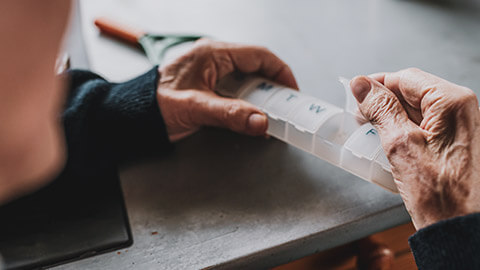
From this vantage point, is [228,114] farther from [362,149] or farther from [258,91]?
[362,149]

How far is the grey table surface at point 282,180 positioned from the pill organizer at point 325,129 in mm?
33

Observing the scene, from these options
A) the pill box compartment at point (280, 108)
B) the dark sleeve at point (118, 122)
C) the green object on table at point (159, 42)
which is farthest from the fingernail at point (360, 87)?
the green object on table at point (159, 42)

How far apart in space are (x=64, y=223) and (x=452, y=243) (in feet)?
1.44

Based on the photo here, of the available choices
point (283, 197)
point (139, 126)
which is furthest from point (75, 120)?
point (283, 197)

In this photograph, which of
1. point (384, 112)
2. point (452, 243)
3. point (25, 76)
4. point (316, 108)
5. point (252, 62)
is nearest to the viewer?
point (25, 76)

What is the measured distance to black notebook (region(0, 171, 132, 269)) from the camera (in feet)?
1.72

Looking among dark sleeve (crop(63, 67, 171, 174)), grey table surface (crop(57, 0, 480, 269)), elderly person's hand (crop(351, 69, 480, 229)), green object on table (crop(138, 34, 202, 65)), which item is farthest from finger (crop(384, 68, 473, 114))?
green object on table (crop(138, 34, 202, 65))

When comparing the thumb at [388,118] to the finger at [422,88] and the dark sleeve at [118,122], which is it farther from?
the dark sleeve at [118,122]

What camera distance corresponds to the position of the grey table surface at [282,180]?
53 centimetres

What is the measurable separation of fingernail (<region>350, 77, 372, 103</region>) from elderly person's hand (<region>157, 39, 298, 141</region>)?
0.13 meters

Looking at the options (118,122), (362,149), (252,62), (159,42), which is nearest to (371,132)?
(362,149)

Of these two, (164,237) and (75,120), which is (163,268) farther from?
(75,120)

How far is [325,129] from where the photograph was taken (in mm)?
588

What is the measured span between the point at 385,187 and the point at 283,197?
127 millimetres
